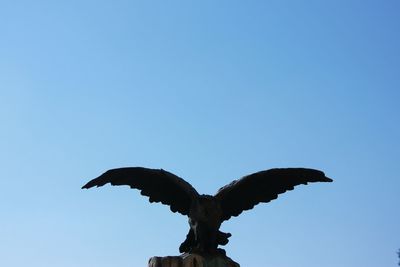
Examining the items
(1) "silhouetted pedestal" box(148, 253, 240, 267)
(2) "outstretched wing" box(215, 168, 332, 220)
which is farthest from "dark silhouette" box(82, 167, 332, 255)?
(1) "silhouetted pedestal" box(148, 253, 240, 267)

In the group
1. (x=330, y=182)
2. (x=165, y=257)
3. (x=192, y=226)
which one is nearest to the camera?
(x=165, y=257)

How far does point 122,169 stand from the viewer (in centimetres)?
1035

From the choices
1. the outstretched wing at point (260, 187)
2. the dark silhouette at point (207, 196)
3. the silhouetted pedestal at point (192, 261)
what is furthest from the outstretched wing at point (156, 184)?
the silhouetted pedestal at point (192, 261)

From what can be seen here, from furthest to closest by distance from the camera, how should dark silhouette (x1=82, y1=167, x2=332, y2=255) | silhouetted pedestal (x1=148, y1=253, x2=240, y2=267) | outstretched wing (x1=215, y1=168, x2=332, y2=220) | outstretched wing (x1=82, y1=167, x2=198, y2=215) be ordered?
outstretched wing (x1=215, y1=168, x2=332, y2=220) < outstretched wing (x1=82, y1=167, x2=198, y2=215) < dark silhouette (x1=82, y1=167, x2=332, y2=255) < silhouetted pedestal (x1=148, y1=253, x2=240, y2=267)

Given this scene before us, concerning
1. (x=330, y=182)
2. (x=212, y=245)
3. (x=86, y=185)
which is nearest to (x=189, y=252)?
(x=212, y=245)

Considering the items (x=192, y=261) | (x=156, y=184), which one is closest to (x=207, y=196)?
(x=156, y=184)

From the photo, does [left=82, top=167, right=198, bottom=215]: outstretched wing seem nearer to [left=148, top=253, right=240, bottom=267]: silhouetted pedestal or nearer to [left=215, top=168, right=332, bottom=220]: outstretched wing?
[left=215, top=168, right=332, bottom=220]: outstretched wing

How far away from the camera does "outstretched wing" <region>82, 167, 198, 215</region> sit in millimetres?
10273

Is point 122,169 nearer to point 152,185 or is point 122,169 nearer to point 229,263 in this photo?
point 152,185

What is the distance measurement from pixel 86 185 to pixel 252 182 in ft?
8.80

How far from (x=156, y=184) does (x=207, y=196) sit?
0.99m

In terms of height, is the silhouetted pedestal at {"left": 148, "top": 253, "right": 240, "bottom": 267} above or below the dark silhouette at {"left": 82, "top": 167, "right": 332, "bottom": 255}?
below

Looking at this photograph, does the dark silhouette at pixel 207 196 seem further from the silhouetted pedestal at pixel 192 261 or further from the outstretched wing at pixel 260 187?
the silhouetted pedestal at pixel 192 261

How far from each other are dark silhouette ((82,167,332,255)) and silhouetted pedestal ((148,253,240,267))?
0.64ft
